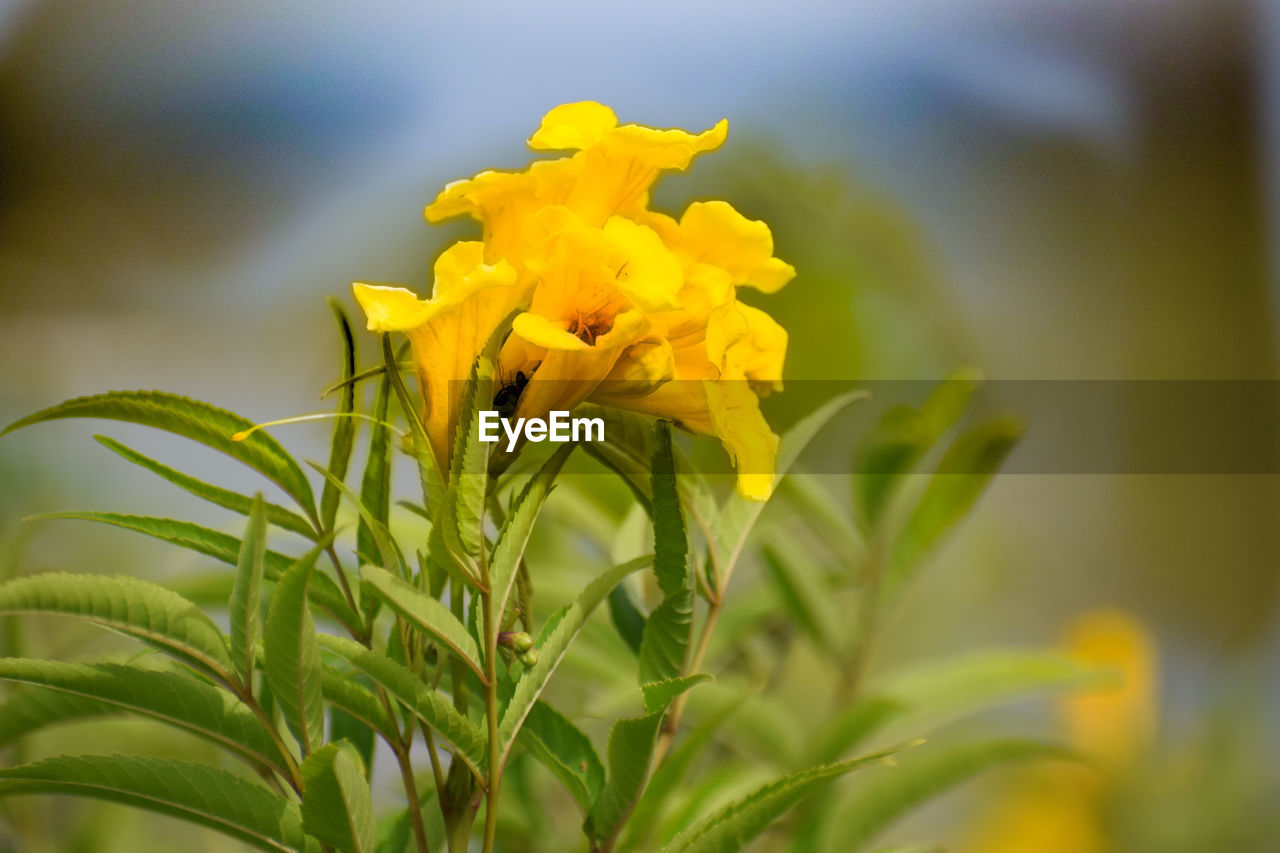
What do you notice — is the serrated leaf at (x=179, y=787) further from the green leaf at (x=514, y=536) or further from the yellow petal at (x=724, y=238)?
the yellow petal at (x=724, y=238)

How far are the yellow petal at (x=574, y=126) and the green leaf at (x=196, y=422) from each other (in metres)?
0.12

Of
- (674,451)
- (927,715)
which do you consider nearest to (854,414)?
(927,715)

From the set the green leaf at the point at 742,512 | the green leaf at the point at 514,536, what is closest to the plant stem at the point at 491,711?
the green leaf at the point at 514,536

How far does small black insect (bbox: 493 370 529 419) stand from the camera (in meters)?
0.26

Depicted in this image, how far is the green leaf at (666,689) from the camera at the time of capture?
0.23 metres

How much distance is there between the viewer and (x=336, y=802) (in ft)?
0.67

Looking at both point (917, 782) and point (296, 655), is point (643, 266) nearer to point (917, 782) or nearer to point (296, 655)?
point (296, 655)

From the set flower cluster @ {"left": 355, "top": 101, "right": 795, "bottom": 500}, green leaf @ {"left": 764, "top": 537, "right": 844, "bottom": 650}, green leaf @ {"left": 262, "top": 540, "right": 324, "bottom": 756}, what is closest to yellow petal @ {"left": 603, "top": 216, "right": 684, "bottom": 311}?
flower cluster @ {"left": 355, "top": 101, "right": 795, "bottom": 500}

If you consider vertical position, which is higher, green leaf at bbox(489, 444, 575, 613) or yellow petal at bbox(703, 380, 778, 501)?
yellow petal at bbox(703, 380, 778, 501)

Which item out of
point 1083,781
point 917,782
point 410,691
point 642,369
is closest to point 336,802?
point 410,691

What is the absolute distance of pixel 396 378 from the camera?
0.73 feet

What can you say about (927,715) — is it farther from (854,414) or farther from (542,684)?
(854,414)

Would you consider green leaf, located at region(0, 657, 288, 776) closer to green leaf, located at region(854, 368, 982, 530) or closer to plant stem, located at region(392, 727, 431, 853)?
plant stem, located at region(392, 727, 431, 853)

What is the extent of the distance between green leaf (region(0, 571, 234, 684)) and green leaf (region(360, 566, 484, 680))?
45 millimetres
